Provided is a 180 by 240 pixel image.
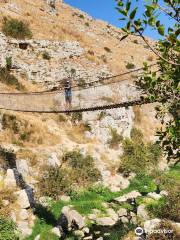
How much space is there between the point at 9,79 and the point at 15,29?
8.91 m

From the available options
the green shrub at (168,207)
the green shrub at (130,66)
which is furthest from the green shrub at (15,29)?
the green shrub at (168,207)

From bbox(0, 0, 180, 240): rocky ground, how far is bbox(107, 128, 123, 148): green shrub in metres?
0.09

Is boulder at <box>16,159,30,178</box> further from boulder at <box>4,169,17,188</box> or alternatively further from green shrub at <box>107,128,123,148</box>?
green shrub at <box>107,128,123,148</box>

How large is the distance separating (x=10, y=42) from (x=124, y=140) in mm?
16417

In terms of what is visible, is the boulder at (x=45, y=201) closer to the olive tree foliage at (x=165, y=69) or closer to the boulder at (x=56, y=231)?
the boulder at (x=56, y=231)

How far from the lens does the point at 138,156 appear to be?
32031 millimetres

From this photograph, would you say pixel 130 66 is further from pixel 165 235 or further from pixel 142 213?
pixel 165 235

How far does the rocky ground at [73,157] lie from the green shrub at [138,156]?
3.4 inches

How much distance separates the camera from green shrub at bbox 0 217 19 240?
62.1 ft

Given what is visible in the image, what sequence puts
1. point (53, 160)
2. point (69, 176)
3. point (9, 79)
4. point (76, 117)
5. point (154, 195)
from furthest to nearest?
point (9, 79) < point (76, 117) < point (53, 160) < point (69, 176) < point (154, 195)

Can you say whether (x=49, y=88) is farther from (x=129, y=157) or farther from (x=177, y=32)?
(x=177, y=32)

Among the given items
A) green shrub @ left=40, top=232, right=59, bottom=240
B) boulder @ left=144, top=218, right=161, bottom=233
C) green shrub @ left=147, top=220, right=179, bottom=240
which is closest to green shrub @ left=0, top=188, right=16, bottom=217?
green shrub @ left=40, top=232, right=59, bottom=240

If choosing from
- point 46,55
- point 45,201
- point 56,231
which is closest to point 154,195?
point 45,201

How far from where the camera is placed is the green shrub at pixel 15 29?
1708 inches
